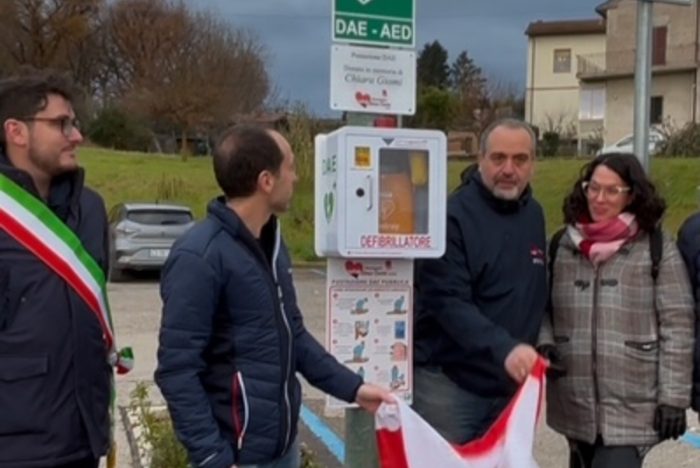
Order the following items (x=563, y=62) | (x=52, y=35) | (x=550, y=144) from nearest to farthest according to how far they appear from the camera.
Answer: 1. (x=550, y=144)
2. (x=52, y=35)
3. (x=563, y=62)

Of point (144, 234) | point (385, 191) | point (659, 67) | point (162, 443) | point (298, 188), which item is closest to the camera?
point (385, 191)

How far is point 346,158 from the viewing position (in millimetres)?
4020

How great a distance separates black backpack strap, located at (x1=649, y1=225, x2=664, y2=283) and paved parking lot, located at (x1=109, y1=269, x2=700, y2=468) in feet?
8.87

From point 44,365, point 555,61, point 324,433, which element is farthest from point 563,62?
point 44,365

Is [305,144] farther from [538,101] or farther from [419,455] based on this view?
[538,101]

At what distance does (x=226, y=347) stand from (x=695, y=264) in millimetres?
1913

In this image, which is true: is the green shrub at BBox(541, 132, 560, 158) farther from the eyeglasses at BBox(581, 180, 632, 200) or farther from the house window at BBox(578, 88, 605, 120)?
the eyeglasses at BBox(581, 180, 632, 200)

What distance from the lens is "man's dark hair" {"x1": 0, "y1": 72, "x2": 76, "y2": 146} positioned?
9.95 ft

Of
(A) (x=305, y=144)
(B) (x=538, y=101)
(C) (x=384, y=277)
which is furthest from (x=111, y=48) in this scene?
(C) (x=384, y=277)

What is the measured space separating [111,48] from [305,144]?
120 feet

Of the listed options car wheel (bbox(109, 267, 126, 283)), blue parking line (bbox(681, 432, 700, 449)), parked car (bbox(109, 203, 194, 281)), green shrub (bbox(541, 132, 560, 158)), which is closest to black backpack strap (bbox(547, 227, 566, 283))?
blue parking line (bbox(681, 432, 700, 449))

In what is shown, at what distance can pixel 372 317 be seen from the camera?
424cm

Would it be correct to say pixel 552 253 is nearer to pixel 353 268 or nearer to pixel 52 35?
pixel 353 268

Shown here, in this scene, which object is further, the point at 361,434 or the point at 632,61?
the point at 632,61
